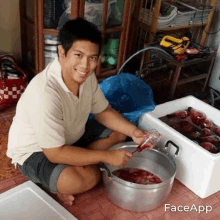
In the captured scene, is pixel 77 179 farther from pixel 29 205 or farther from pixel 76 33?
pixel 76 33

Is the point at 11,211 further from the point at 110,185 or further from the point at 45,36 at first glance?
the point at 45,36

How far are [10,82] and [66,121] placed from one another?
76 centimetres

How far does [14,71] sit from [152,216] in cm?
117

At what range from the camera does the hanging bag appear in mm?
1848

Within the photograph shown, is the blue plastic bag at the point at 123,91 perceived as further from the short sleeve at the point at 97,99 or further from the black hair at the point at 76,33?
the black hair at the point at 76,33

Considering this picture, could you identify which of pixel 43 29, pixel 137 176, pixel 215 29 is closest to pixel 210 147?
pixel 137 176

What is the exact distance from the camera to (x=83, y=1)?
5.95 ft

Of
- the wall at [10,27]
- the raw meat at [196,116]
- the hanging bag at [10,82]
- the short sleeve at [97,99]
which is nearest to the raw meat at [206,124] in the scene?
the raw meat at [196,116]

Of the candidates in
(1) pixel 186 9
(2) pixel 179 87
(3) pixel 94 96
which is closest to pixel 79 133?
(3) pixel 94 96

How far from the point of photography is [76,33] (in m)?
1.07

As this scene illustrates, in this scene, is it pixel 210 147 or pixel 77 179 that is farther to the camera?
pixel 210 147

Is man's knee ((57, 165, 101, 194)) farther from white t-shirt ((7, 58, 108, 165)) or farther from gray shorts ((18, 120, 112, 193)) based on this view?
white t-shirt ((7, 58, 108, 165))

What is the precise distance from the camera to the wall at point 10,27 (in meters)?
2.01

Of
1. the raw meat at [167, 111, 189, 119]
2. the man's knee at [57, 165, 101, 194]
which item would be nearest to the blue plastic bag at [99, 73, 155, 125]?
the raw meat at [167, 111, 189, 119]
